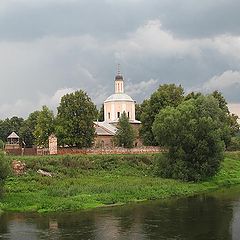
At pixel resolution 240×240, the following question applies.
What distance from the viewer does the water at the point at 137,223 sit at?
30.5 metres

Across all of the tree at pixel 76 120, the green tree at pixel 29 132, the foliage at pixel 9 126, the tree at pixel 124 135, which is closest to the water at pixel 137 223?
the tree at pixel 76 120

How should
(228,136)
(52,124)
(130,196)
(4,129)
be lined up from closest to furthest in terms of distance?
1. (130,196)
2. (52,124)
3. (228,136)
4. (4,129)

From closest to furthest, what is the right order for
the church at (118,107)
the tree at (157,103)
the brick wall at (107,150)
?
the brick wall at (107,150) → the tree at (157,103) → the church at (118,107)

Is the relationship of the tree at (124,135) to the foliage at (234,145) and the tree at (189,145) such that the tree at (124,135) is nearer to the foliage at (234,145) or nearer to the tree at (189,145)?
the foliage at (234,145)

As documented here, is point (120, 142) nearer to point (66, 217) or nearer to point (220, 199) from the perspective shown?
point (220, 199)

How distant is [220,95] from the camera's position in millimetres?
87938

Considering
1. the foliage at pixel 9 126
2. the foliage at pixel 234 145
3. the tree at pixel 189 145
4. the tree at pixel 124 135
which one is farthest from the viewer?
the foliage at pixel 9 126

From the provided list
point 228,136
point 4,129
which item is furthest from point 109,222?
point 4,129

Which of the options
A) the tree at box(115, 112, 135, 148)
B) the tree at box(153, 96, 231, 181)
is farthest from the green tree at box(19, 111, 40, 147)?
the tree at box(153, 96, 231, 181)

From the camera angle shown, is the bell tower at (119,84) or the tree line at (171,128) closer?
the tree line at (171,128)

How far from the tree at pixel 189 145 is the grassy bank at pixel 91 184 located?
171cm

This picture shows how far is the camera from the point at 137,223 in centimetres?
3422

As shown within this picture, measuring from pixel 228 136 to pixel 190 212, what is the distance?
41.4 m

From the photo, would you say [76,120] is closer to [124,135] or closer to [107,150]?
[107,150]
